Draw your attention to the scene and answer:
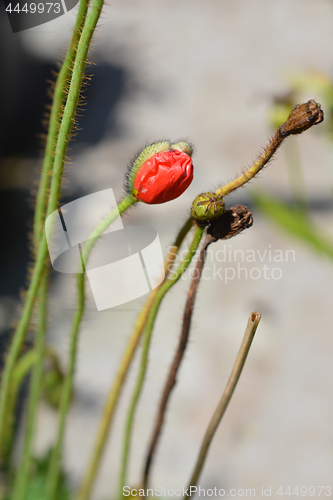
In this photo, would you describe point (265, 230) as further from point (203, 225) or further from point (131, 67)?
point (203, 225)

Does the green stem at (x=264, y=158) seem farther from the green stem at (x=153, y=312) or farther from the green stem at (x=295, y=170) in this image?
the green stem at (x=295, y=170)

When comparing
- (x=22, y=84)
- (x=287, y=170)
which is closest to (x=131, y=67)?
(x=22, y=84)

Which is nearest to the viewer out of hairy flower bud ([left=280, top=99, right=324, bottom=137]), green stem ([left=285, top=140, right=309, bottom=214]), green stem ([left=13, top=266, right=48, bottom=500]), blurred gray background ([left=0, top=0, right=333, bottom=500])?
hairy flower bud ([left=280, top=99, right=324, bottom=137])

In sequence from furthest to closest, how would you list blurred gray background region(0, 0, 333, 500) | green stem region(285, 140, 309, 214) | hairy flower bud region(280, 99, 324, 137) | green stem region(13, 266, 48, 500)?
1. green stem region(285, 140, 309, 214)
2. blurred gray background region(0, 0, 333, 500)
3. green stem region(13, 266, 48, 500)
4. hairy flower bud region(280, 99, 324, 137)

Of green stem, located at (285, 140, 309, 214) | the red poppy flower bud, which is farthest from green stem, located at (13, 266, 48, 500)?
green stem, located at (285, 140, 309, 214)

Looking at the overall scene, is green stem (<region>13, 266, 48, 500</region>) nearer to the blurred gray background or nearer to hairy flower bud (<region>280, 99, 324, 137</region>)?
the blurred gray background
